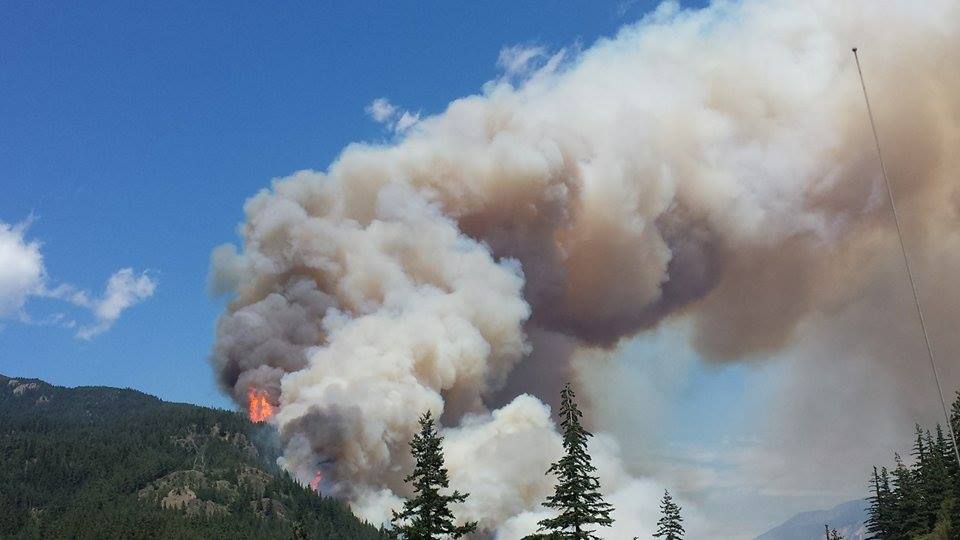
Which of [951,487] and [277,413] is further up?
[277,413]

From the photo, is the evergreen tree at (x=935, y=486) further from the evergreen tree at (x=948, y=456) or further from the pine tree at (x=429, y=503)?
the pine tree at (x=429, y=503)

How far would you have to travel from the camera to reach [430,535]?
37406mm

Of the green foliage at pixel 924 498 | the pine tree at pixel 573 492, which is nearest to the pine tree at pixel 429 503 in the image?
the pine tree at pixel 573 492

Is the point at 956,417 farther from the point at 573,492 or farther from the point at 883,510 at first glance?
the point at 573,492

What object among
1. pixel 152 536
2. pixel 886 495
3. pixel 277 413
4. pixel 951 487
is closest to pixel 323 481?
pixel 277 413

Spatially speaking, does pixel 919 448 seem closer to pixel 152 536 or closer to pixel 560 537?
pixel 560 537

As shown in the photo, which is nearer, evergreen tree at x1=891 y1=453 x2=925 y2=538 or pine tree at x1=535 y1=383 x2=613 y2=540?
pine tree at x1=535 y1=383 x2=613 y2=540

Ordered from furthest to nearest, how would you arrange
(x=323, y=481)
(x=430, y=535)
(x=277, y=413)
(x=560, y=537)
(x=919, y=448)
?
(x=323, y=481), (x=277, y=413), (x=919, y=448), (x=430, y=535), (x=560, y=537)

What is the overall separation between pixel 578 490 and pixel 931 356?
16342 mm

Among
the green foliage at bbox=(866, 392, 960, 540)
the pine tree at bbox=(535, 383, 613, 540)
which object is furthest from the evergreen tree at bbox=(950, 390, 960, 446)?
the pine tree at bbox=(535, 383, 613, 540)

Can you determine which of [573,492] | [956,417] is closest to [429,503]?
[573,492]

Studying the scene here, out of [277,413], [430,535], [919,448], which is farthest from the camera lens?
[277,413]

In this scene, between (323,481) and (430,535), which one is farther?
(323,481)

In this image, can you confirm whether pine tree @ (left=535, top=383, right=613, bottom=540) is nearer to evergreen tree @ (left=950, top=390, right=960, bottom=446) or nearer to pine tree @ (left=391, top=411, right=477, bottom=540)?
pine tree @ (left=391, top=411, right=477, bottom=540)
